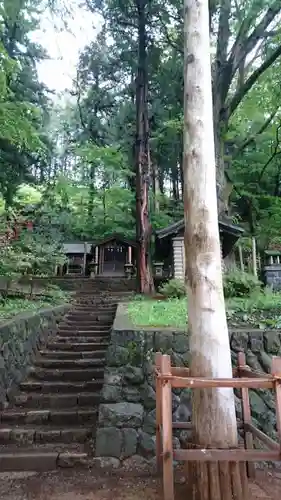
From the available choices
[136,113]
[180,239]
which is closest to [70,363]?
[180,239]

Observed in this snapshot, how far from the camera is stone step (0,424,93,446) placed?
4051 millimetres

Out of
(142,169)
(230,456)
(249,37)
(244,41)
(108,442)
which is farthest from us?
(142,169)

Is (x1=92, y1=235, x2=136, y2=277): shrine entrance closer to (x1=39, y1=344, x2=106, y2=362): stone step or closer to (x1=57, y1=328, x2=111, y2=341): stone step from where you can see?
(x1=57, y1=328, x2=111, y2=341): stone step

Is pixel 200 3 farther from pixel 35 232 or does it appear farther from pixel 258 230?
pixel 258 230

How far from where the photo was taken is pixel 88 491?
3.18m

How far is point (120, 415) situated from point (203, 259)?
239 cm

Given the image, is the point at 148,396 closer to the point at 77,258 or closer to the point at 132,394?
the point at 132,394

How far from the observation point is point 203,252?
2.60m

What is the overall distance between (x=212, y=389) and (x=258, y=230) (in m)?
16.2

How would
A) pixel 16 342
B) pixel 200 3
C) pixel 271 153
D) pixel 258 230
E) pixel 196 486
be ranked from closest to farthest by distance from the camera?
pixel 196 486 → pixel 200 3 → pixel 16 342 → pixel 258 230 → pixel 271 153

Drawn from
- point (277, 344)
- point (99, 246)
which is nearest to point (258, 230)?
point (99, 246)

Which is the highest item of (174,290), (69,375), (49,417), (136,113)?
(136,113)

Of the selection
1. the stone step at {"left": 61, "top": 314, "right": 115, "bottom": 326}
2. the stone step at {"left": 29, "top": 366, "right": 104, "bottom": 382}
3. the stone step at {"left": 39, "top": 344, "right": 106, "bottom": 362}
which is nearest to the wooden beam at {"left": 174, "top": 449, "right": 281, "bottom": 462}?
the stone step at {"left": 29, "top": 366, "right": 104, "bottom": 382}

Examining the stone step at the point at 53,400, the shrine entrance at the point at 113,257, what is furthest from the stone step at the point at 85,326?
the shrine entrance at the point at 113,257
